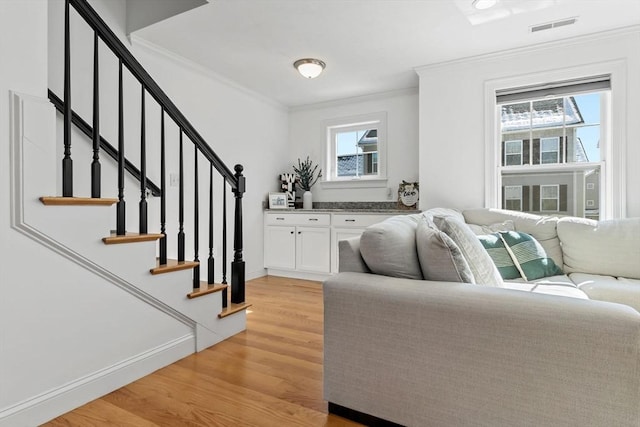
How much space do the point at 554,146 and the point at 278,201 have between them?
10.3 ft

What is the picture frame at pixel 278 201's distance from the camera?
4570mm

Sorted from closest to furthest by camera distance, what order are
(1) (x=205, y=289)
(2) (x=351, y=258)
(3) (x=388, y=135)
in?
(2) (x=351, y=258), (1) (x=205, y=289), (3) (x=388, y=135)

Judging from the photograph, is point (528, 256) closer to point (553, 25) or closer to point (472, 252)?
point (472, 252)

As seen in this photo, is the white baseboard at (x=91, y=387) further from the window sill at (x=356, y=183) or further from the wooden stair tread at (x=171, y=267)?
the window sill at (x=356, y=183)

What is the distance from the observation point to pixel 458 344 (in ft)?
4.11

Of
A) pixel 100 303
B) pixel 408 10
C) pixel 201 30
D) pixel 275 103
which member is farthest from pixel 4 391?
pixel 275 103

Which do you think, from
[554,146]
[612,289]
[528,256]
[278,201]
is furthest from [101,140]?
[554,146]

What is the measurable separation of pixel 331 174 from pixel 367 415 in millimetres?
3670

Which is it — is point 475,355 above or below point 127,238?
below

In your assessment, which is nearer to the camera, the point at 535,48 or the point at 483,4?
the point at 483,4

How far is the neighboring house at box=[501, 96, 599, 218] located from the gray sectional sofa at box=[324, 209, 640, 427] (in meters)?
1.58

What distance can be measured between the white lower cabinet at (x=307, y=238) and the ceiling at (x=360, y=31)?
165cm

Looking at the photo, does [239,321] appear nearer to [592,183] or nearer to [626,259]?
[626,259]

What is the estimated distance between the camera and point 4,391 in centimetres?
134
